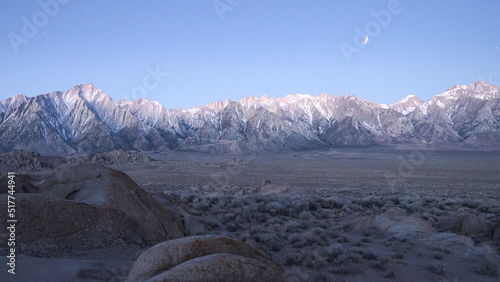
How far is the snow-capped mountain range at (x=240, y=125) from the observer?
355ft

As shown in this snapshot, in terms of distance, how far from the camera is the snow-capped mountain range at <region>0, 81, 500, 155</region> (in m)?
108

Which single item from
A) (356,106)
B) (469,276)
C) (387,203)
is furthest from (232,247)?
(356,106)

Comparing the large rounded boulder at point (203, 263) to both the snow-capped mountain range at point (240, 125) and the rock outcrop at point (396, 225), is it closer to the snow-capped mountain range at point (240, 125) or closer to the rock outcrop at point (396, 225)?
the rock outcrop at point (396, 225)

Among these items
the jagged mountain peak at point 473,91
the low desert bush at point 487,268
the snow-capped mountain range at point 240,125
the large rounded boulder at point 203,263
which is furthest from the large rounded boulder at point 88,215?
the jagged mountain peak at point 473,91

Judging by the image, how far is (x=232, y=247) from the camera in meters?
4.33

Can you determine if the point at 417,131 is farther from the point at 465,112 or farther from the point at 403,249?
the point at 403,249

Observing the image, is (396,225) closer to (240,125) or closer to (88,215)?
(88,215)

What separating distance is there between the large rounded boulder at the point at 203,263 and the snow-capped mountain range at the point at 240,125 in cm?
10867

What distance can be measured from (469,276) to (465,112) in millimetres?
177753

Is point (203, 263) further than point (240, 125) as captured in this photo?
No

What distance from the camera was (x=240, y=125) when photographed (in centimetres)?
13838

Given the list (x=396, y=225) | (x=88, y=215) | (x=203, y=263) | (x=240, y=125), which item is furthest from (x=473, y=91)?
(x=203, y=263)

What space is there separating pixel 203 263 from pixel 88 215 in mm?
4581

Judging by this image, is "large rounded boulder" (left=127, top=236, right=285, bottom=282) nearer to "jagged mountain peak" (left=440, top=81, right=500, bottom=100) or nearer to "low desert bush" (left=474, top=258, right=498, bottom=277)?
"low desert bush" (left=474, top=258, right=498, bottom=277)
